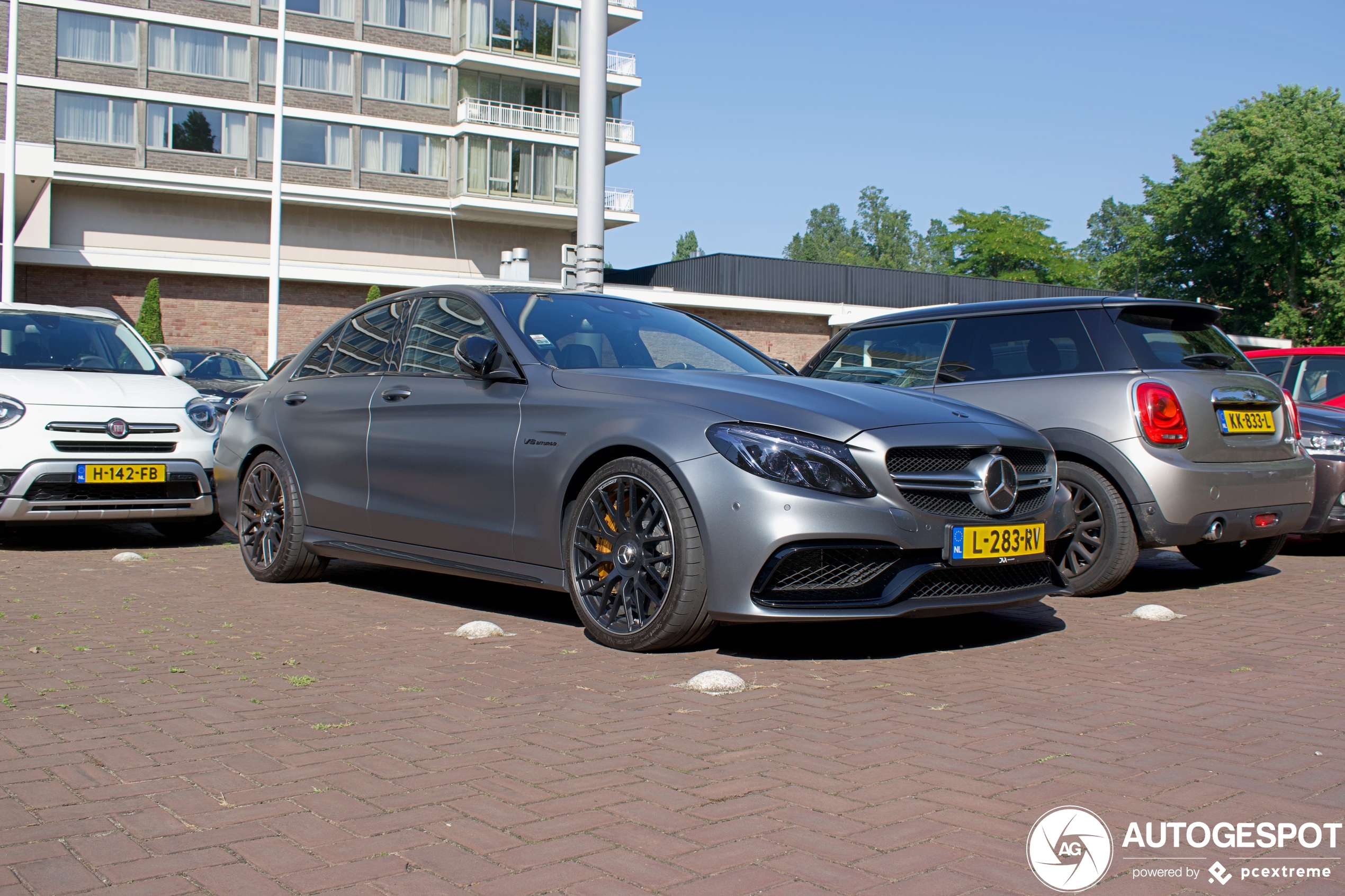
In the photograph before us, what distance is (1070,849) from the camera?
9.39ft

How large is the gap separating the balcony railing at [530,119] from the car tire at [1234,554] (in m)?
41.0

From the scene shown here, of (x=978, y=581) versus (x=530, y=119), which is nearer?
(x=978, y=581)

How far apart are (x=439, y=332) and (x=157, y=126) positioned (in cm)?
3934

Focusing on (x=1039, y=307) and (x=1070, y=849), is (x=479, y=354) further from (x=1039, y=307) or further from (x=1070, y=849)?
(x=1070, y=849)

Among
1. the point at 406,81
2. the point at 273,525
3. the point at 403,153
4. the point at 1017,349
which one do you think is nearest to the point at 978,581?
the point at 1017,349

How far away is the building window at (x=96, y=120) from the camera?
39500mm

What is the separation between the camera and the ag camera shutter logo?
2705 mm

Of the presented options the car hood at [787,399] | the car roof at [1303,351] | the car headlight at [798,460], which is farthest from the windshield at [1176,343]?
the car roof at [1303,351]

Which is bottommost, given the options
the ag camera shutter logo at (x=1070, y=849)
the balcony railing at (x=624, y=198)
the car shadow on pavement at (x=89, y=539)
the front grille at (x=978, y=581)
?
the car shadow on pavement at (x=89, y=539)

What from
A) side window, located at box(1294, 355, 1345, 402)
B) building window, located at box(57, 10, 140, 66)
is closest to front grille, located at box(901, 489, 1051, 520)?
side window, located at box(1294, 355, 1345, 402)

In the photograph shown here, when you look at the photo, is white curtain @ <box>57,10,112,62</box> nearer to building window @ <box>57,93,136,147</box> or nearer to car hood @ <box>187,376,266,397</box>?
building window @ <box>57,93,136,147</box>

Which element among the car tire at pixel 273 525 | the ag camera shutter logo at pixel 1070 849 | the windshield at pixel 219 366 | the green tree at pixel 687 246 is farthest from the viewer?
the green tree at pixel 687 246

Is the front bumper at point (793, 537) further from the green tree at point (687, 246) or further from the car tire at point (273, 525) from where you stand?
the green tree at point (687, 246)

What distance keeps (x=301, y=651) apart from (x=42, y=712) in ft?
3.90
